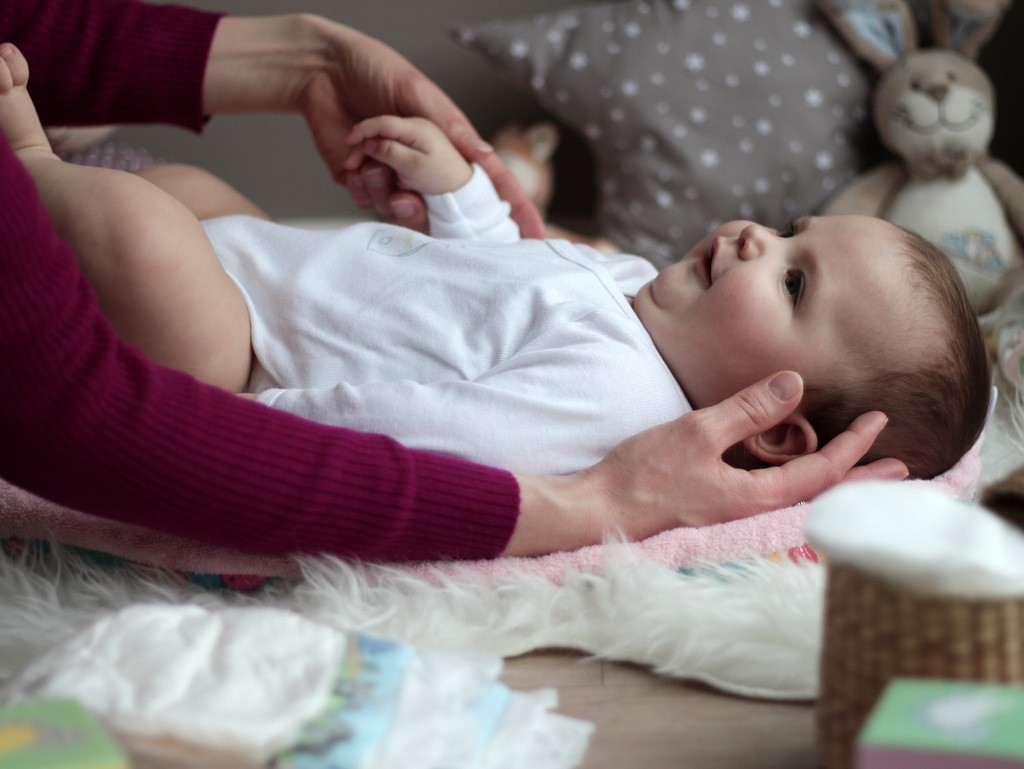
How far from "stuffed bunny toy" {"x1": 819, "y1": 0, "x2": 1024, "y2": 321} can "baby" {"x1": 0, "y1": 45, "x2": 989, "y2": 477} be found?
101cm

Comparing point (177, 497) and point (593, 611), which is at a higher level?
point (177, 497)

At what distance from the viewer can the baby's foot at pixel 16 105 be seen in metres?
1.08

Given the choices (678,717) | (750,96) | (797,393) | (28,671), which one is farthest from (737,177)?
(28,671)

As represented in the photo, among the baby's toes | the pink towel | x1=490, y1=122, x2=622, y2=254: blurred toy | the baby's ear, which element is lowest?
x1=490, y1=122, x2=622, y2=254: blurred toy

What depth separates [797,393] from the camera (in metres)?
1.03

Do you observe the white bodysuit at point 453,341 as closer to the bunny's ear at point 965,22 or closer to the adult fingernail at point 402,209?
the adult fingernail at point 402,209

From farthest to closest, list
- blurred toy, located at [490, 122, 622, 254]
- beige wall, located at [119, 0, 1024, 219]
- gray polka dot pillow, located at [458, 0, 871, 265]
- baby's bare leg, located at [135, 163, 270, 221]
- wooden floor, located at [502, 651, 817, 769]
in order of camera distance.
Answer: beige wall, located at [119, 0, 1024, 219] < blurred toy, located at [490, 122, 622, 254] < gray polka dot pillow, located at [458, 0, 871, 265] < baby's bare leg, located at [135, 163, 270, 221] < wooden floor, located at [502, 651, 817, 769]

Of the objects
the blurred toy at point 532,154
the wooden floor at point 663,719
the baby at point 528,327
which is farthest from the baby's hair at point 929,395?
the blurred toy at point 532,154

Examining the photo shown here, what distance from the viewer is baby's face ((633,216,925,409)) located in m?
1.09

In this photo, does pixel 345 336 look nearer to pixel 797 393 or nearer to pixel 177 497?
pixel 177 497

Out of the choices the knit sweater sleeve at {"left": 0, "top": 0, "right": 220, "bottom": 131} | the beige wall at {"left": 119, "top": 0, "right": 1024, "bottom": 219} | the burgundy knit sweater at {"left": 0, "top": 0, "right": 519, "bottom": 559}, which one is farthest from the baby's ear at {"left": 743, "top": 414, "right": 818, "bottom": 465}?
the beige wall at {"left": 119, "top": 0, "right": 1024, "bottom": 219}

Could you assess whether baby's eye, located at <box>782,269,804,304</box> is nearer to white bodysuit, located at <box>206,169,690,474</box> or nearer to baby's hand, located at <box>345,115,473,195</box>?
white bodysuit, located at <box>206,169,690,474</box>

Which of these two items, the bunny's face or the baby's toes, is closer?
the baby's toes

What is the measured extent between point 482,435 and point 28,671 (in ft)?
1.43
